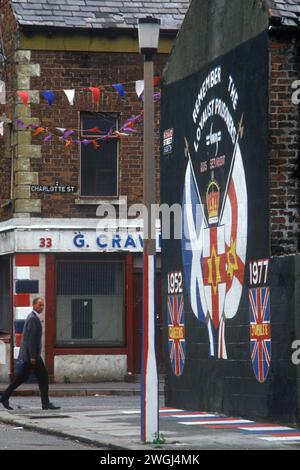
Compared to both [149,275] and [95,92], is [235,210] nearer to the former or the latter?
[149,275]

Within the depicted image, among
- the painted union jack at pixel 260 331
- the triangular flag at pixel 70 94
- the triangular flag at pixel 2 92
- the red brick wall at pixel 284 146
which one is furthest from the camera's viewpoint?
the triangular flag at pixel 2 92

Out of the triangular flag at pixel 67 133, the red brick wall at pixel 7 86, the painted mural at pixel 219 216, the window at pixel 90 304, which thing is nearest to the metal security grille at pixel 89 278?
the window at pixel 90 304

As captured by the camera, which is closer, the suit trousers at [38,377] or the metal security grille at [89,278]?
the suit trousers at [38,377]

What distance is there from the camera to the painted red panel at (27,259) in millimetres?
30188

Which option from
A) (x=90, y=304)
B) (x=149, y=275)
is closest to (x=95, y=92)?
(x=90, y=304)

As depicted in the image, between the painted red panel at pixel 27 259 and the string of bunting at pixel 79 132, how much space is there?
2577mm

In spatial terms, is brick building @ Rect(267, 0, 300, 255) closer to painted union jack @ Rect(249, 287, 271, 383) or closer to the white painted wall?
painted union jack @ Rect(249, 287, 271, 383)

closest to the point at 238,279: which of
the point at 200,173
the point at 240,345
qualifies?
the point at 240,345

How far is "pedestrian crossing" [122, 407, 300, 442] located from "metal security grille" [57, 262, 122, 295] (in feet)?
29.3

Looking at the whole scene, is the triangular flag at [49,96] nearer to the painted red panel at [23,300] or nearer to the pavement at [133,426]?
the painted red panel at [23,300]

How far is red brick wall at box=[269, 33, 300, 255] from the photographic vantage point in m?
18.9

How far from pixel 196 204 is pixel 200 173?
0.51m
